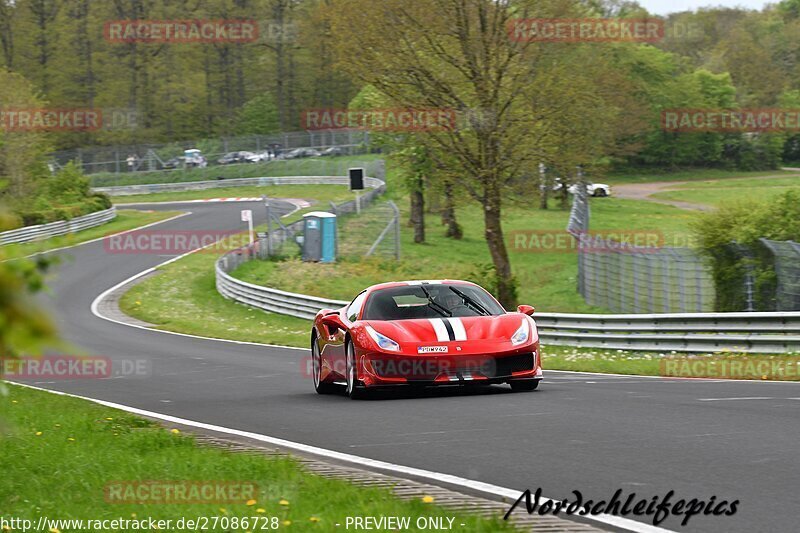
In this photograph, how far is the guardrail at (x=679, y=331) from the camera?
1880 cm

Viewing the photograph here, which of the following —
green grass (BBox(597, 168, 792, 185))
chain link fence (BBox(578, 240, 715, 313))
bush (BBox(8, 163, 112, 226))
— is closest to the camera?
chain link fence (BBox(578, 240, 715, 313))

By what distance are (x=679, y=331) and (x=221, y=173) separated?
70816 mm

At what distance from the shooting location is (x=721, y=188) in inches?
3265

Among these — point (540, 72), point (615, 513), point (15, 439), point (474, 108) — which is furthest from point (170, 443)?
point (540, 72)

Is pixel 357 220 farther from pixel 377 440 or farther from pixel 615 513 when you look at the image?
pixel 615 513

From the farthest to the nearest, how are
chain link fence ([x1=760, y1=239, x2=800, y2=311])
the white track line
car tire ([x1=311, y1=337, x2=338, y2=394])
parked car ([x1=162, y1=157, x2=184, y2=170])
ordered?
1. parked car ([x1=162, y1=157, x2=184, y2=170])
2. chain link fence ([x1=760, y1=239, x2=800, y2=311])
3. car tire ([x1=311, y1=337, x2=338, y2=394])
4. the white track line

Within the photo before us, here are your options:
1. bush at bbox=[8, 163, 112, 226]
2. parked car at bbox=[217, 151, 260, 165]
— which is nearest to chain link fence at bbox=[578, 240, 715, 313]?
bush at bbox=[8, 163, 112, 226]

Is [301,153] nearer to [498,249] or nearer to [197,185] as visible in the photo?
[197,185]

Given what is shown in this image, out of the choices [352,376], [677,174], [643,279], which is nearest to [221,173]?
[677,174]

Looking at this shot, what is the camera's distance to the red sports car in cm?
1228

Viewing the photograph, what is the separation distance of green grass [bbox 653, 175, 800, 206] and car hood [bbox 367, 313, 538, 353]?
61102mm

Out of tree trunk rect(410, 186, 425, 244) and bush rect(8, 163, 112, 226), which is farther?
bush rect(8, 163, 112, 226)

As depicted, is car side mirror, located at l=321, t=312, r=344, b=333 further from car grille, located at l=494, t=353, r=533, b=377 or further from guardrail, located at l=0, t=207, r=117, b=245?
guardrail, located at l=0, t=207, r=117, b=245

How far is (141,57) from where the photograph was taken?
101438mm
